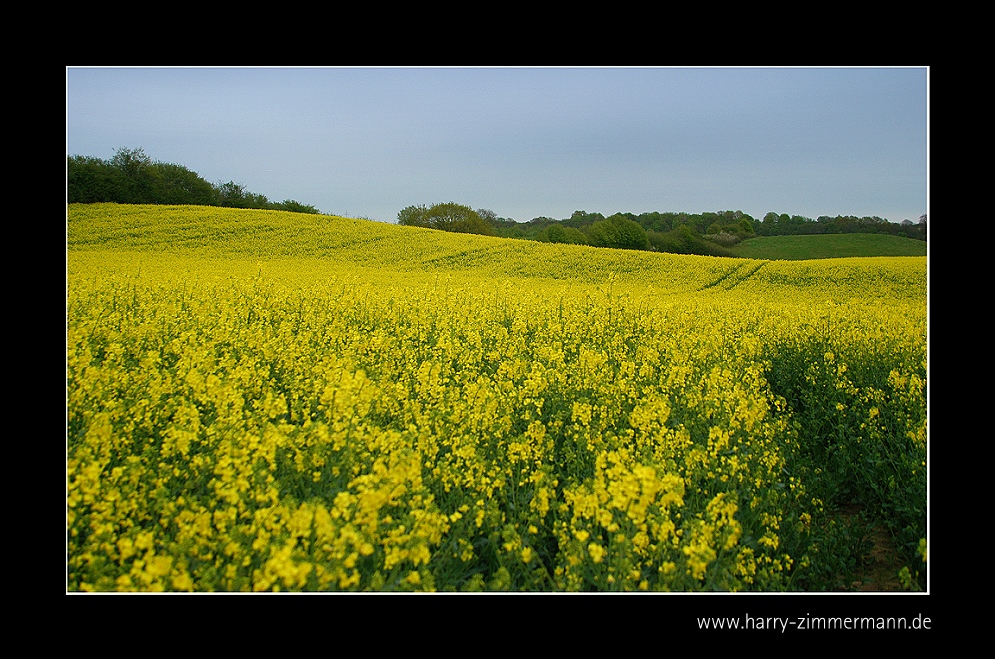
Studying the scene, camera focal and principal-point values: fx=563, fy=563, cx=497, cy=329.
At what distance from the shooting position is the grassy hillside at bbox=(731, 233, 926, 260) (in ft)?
16.8

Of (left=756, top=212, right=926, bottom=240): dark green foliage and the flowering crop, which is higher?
(left=756, top=212, right=926, bottom=240): dark green foliage

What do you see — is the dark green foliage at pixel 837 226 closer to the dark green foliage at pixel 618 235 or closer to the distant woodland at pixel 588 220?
the distant woodland at pixel 588 220

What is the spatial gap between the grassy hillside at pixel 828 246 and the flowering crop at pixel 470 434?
0.30m

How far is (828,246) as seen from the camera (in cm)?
741

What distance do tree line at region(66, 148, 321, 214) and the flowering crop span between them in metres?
0.87

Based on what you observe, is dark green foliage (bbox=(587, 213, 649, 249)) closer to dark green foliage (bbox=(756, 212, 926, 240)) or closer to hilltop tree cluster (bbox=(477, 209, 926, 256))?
hilltop tree cluster (bbox=(477, 209, 926, 256))

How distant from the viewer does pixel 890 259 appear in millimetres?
6125

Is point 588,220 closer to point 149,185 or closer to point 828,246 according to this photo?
point 828,246

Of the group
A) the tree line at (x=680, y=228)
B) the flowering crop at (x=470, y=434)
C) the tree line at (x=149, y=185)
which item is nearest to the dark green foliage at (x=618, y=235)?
the tree line at (x=680, y=228)

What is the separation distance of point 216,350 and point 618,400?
3173 millimetres

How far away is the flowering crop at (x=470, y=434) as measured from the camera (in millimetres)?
2203

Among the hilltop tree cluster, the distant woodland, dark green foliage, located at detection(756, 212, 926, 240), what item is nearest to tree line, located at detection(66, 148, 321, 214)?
the distant woodland

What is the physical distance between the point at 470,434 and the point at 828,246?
646 cm
